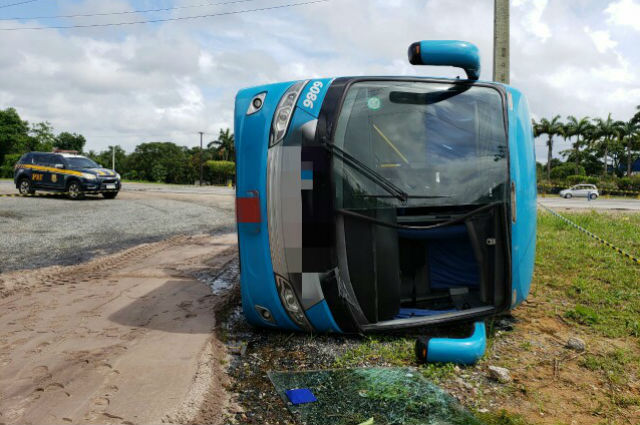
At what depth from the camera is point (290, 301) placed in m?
3.29

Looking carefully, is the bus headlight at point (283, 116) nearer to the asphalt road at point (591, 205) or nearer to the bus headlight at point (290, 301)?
the bus headlight at point (290, 301)

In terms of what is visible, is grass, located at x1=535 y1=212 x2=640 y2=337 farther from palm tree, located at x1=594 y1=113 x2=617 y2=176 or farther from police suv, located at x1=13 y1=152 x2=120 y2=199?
palm tree, located at x1=594 y1=113 x2=617 y2=176

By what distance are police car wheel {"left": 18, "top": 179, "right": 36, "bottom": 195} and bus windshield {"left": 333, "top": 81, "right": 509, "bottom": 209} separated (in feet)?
56.4

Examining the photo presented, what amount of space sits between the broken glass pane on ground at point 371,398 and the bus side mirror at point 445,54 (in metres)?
2.23

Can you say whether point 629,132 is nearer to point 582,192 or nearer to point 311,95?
point 582,192

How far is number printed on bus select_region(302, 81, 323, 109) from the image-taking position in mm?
3207

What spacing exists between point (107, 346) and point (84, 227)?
22.9ft

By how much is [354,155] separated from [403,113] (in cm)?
53

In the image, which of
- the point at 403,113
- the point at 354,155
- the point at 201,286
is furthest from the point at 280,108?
the point at 201,286

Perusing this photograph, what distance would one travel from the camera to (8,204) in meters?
13.0

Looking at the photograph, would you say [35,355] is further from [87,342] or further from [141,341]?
[141,341]

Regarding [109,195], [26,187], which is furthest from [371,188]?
[26,187]

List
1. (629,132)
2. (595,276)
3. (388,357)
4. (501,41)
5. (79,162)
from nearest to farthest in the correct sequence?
(388,357)
(595,276)
(501,41)
(79,162)
(629,132)

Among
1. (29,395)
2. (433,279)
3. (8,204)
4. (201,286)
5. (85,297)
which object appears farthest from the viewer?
(8,204)
